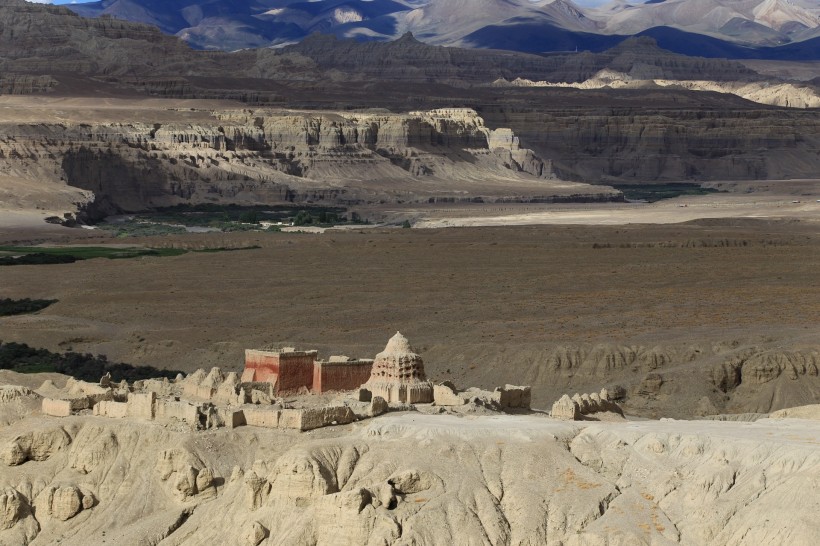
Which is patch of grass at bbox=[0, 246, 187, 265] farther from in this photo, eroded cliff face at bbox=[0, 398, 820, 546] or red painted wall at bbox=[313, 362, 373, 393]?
eroded cliff face at bbox=[0, 398, 820, 546]

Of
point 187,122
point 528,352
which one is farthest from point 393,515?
point 187,122

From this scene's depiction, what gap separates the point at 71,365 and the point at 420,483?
3166 cm

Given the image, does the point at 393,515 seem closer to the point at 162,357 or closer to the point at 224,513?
the point at 224,513

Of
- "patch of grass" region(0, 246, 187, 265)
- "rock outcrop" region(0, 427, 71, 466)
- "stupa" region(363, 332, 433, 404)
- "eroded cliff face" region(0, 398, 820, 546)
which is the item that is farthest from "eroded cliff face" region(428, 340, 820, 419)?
"patch of grass" region(0, 246, 187, 265)

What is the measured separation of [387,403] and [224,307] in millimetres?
42476

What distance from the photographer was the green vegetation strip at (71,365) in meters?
59.8

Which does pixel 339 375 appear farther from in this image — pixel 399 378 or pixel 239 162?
pixel 239 162

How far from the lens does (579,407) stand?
41.0 meters

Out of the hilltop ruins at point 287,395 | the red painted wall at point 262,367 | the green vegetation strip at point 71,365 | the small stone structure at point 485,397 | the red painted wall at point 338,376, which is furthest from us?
the green vegetation strip at point 71,365

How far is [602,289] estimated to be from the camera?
84.2 metres

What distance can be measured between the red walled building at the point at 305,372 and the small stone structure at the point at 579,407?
454 cm

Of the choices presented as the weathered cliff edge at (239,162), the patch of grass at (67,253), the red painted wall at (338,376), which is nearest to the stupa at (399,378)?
the red painted wall at (338,376)

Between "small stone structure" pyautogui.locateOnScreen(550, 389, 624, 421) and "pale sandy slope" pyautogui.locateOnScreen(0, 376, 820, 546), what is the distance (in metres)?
2.48

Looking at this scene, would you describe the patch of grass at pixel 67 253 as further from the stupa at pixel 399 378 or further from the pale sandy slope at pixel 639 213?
the stupa at pixel 399 378
